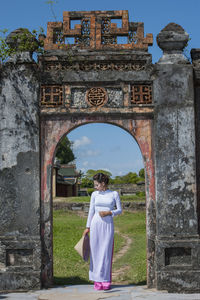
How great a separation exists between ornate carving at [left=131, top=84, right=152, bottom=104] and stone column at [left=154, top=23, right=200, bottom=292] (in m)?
0.14

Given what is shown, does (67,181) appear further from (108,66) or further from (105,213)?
(105,213)

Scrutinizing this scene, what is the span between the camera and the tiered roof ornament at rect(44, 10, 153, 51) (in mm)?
6016

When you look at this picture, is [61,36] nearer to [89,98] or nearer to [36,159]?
[89,98]

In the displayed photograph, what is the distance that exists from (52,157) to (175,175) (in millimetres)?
1785

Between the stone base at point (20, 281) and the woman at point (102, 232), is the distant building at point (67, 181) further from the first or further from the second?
the woman at point (102, 232)

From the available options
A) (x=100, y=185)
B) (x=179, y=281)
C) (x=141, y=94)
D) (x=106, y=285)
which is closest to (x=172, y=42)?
(x=141, y=94)

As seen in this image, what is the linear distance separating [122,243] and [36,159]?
5.77 metres

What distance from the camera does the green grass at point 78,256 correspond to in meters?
6.61

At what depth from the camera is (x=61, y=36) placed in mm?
6074

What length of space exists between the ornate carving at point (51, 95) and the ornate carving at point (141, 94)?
3.52ft

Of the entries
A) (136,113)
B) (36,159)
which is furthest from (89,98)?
(36,159)

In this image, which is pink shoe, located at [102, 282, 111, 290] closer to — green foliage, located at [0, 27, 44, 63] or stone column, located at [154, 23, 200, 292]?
stone column, located at [154, 23, 200, 292]

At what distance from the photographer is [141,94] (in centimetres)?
562

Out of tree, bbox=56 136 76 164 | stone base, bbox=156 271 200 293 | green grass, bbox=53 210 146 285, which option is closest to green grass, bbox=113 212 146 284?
green grass, bbox=53 210 146 285
